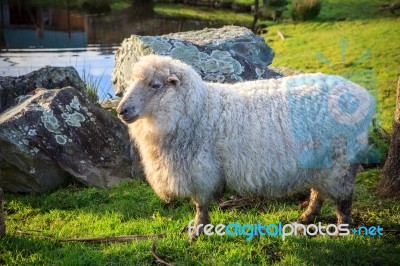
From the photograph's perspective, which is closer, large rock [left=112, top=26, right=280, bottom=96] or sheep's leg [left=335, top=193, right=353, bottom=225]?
sheep's leg [left=335, top=193, right=353, bottom=225]

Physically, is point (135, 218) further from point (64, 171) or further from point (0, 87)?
point (0, 87)

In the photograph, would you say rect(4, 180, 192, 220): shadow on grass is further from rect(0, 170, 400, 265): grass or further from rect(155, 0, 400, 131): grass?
rect(155, 0, 400, 131): grass

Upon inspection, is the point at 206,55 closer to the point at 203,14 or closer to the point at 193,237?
the point at 193,237

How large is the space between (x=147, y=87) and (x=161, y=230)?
155cm

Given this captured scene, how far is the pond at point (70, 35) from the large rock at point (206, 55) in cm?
197

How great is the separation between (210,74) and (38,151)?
2.55 meters

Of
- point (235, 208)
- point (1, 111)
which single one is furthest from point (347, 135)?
point (1, 111)

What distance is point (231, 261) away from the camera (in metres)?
4.22

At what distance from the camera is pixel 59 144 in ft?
21.0

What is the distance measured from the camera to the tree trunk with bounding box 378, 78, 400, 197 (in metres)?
5.49

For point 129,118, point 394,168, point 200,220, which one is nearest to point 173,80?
point 129,118

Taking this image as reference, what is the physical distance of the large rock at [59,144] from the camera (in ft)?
20.0

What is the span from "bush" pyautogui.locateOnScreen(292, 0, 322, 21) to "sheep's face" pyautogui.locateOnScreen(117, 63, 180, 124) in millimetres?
15891
